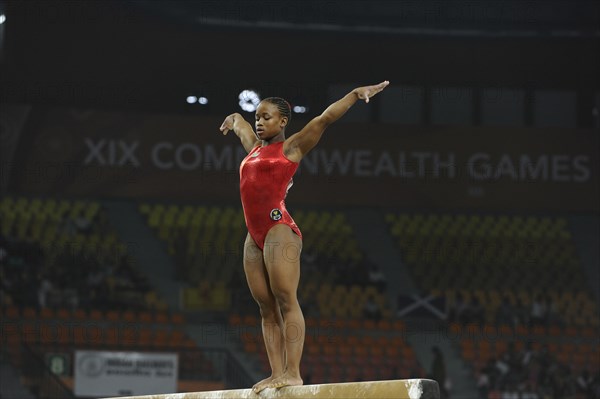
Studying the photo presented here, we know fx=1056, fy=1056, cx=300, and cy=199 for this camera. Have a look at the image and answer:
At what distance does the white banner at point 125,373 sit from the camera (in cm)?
1520

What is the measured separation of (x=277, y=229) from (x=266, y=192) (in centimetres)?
20

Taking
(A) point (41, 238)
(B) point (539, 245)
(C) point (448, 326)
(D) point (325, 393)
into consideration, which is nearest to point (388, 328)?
(C) point (448, 326)

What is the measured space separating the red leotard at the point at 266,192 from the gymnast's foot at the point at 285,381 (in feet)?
2.24

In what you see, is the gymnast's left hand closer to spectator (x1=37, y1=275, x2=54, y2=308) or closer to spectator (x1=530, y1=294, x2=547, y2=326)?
spectator (x1=37, y1=275, x2=54, y2=308)

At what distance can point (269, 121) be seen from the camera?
5590 millimetres

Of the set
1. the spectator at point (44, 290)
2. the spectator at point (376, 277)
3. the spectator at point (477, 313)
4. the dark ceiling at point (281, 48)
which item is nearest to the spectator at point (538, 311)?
the spectator at point (477, 313)

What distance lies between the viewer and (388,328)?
1766 cm

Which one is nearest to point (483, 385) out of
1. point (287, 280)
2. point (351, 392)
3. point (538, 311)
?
point (538, 311)

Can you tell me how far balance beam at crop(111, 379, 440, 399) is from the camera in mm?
4375

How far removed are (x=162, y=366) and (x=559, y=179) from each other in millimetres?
7816

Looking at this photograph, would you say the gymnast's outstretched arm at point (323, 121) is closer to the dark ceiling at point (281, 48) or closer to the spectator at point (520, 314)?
the dark ceiling at point (281, 48)

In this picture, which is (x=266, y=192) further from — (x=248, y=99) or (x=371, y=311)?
(x=371, y=311)

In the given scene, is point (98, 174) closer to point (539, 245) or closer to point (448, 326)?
point (448, 326)

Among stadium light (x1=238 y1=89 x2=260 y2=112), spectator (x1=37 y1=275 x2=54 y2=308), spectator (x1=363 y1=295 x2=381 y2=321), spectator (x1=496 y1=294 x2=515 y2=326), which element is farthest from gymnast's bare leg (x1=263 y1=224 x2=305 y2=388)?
spectator (x1=496 y1=294 x2=515 y2=326)
